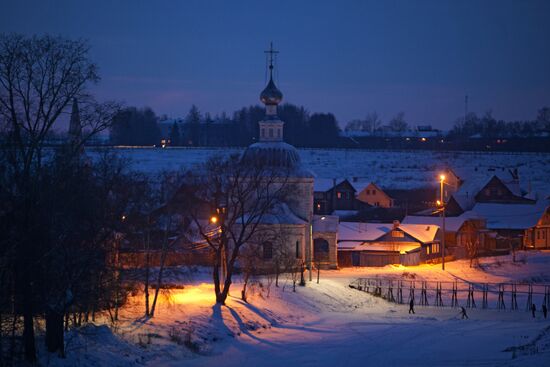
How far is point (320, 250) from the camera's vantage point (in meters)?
52.9

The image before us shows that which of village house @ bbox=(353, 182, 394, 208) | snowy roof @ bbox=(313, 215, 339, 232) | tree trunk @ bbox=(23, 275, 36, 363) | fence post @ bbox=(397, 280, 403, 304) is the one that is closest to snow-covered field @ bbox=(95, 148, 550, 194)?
village house @ bbox=(353, 182, 394, 208)

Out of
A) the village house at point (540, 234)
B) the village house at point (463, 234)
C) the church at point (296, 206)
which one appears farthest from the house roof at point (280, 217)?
the village house at point (540, 234)

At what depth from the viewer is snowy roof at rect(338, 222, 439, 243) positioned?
57156mm

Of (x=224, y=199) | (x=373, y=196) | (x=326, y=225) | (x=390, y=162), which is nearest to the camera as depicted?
(x=224, y=199)

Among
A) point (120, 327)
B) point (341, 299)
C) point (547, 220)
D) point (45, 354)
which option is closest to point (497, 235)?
point (547, 220)

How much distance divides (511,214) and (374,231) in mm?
19100

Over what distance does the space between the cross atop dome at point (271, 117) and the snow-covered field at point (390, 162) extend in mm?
45680

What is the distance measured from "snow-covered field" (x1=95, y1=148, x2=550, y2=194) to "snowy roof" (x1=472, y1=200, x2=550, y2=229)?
77.6 feet

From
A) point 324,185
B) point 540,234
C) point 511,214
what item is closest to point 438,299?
point 540,234

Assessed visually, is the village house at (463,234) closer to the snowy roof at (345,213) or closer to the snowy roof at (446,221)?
the snowy roof at (446,221)

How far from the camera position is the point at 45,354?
21547mm

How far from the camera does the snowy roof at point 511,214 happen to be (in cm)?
6850

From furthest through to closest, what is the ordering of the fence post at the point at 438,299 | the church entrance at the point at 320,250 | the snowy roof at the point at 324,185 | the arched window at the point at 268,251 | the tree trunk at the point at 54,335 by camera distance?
the snowy roof at the point at 324,185, the church entrance at the point at 320,250, the arched window at the point at 268,251, the fence post at the point at 438,299, the tree trunk at the point at 54,335

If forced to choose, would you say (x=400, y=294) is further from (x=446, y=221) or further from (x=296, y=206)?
(x=446, y=221)
